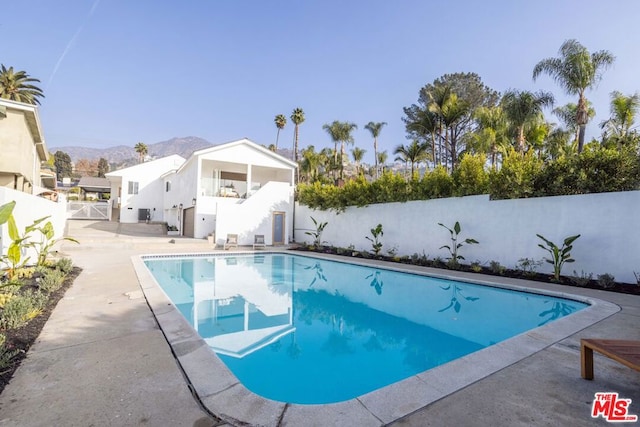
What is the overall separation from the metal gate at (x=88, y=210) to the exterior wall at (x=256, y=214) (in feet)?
63.8

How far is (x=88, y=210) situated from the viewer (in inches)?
1229

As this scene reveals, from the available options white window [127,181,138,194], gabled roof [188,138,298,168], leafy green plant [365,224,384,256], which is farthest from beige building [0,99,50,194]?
leafy green plant [365,224,384,256]

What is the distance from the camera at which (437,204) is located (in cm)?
1374

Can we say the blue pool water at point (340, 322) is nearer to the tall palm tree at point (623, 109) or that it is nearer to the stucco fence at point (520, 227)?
the stucco fence at point (520, 227)

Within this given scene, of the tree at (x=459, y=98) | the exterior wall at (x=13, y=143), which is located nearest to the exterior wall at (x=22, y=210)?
the exterior wall at (x=13, y=143)

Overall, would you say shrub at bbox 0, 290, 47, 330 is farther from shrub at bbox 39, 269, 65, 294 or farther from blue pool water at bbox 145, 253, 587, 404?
blue pool water at bbox 145, 253, 587, 404

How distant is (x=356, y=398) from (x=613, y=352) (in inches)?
96.9

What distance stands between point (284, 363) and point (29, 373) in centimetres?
310

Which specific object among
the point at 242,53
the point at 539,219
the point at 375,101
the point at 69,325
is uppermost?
the point at 242,53

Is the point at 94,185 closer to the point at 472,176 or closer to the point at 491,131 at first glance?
the point at 472,176

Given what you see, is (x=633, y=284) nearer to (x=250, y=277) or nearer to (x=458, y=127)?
(x=250, y=277)

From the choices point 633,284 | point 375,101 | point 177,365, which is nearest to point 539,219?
point 633,284

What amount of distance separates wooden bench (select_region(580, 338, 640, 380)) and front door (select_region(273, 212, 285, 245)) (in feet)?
65.1

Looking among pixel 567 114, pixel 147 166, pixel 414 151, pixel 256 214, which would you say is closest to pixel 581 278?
pixel 256 214
